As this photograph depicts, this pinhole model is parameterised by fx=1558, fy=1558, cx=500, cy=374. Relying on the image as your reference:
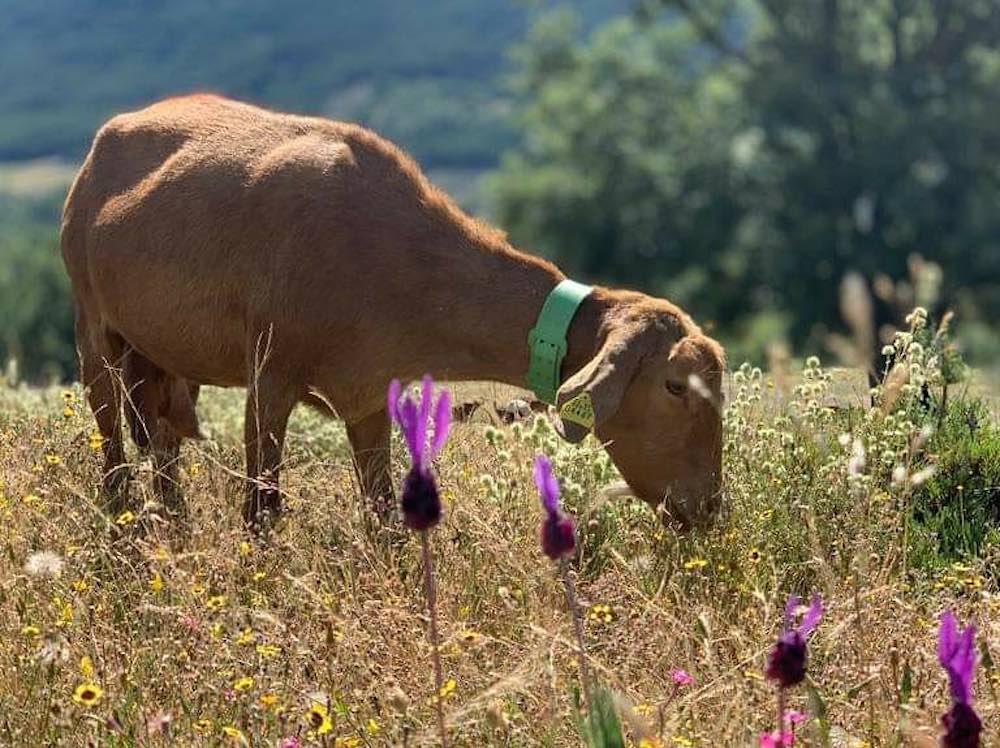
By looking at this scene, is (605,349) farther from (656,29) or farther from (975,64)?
(656,29)

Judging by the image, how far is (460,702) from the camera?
4535 millimetres

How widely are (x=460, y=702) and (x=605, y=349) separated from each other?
2.28m

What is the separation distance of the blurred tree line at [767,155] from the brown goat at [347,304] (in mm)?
33979

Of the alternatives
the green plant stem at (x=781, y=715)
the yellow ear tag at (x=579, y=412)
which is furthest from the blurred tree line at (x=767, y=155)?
the green plant stem at (x=781, y=715)

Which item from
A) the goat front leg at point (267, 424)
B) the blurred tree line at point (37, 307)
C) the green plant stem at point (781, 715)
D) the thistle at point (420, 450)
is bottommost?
the blurred tree line at point (37, 307)

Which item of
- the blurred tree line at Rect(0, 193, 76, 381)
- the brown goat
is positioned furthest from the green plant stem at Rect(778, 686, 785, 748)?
the blurred tree line at Rect(0, 193, 76, 381)

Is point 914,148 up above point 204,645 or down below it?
below

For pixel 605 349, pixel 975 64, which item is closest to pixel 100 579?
pixel 605 349

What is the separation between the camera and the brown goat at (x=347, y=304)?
659cm

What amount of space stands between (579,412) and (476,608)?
1035 millimetres

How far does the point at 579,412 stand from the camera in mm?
6156

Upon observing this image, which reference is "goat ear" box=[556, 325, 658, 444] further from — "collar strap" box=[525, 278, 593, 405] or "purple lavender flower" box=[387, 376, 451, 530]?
"purple lavender flower" box=[387, 376, 451, 530]

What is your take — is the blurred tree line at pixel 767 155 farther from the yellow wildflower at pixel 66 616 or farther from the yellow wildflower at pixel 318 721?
the yellow wildflower at pixel 318 721

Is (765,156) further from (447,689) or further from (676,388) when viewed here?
(447,689)
